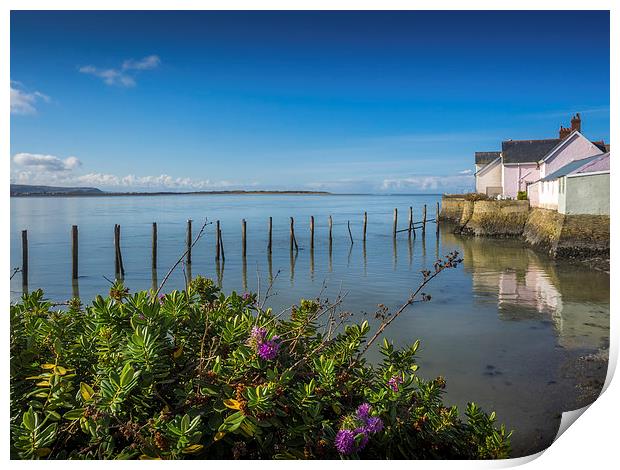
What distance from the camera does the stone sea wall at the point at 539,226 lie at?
1614cm

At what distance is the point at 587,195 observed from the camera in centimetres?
1605

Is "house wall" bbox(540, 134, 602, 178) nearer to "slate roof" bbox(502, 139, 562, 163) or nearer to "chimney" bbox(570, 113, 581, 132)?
"chimney" bbox(570, 113, 581, 132)

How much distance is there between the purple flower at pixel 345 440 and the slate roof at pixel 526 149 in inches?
1292

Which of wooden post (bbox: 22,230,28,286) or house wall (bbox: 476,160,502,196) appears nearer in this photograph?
wooden post (bbox: 22,230,28,286)

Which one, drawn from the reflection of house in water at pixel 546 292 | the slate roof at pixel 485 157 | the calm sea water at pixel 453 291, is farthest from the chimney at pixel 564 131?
the reflection of house in water at pixel 546 292

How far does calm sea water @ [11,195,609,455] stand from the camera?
580cm

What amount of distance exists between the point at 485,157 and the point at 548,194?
794 inches

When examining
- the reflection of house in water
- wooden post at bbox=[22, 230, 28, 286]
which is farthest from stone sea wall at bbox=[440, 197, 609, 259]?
wooden post at bbox=[22, 230, 28, 286]

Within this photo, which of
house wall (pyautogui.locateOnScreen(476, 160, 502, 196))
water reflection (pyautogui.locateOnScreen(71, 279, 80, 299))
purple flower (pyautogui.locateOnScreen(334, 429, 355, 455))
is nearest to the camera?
purple flower (pyautogui.locateOnScreen(334, 429, 355, 455))

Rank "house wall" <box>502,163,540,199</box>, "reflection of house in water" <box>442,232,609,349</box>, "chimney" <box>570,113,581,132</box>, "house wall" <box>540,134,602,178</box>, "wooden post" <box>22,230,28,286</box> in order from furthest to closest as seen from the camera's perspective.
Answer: "house wall" <box>502,163,540,199</box> < "chimney" <box>570,113,581,132</box> < "house wall" <box>540,134,602,178</box> < "wooden post" <box>22,230,28,286</box> < "reflection of house in water" <box>442,232,609,349</box>

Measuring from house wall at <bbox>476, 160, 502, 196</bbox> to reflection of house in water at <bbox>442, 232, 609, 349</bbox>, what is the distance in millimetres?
16371

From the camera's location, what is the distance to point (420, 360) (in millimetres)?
6578

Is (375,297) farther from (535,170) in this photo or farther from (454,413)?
(535,170)
